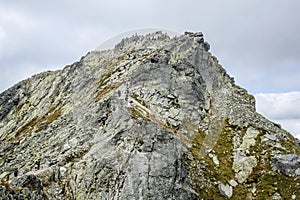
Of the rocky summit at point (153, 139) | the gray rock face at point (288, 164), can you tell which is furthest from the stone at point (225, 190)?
the gray rock face at point (288, 164)

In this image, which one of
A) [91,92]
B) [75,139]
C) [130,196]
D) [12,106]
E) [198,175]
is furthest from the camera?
[12,106]

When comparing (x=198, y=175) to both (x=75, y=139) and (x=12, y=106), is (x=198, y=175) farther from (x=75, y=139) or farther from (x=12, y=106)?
(x=12, y=106)

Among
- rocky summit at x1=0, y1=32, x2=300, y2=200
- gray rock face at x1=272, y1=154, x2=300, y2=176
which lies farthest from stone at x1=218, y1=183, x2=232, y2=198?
gray rock face at x1=272, y1=154, x2=300, y2=176

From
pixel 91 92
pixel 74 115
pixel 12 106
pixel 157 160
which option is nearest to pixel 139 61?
pixel 91 92

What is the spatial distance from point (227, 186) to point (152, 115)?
1092 centimetres

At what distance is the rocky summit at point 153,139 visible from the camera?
111 ft

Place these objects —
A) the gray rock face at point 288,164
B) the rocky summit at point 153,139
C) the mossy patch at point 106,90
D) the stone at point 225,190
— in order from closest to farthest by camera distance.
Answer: the rocky summit at point 153,139 → the stone at point 225,190 → the gray rock face at point 288,164 → the mossy patch at point 106,90

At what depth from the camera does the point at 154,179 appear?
33688 millimetres

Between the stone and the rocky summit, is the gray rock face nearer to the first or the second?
the rocky summit

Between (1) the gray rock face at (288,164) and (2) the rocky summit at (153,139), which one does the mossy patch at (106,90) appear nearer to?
(2) the rocky summit at (153,139)

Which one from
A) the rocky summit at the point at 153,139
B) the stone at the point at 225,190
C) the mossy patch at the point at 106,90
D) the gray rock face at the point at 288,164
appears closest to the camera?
the rocky summit at the point at 153,139

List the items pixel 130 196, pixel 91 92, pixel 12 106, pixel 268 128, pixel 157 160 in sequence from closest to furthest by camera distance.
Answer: pixel 130 196 → pixel 157 160 → pixel 268 128 → pixel 91 92 → pixel 12 106

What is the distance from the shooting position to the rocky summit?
3388cm

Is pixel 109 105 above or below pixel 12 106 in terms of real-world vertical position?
below
